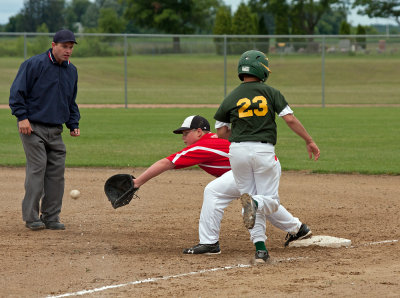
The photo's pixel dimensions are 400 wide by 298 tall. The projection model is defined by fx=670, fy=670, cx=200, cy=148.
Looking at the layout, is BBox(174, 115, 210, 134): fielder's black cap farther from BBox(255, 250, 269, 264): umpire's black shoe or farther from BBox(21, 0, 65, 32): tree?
BBox(21, 0, 65, 32): tree

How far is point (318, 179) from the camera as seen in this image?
1025cm

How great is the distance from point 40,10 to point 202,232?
360ft

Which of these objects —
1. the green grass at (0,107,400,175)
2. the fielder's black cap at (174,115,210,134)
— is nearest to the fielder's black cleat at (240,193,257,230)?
the fielder's black cap at (174,115,210,134)

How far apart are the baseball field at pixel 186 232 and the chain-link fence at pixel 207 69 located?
12.1 m

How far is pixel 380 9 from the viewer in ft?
190

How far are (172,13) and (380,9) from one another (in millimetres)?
19784

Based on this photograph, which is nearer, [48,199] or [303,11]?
[48,199]

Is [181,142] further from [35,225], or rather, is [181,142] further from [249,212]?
[249,212]

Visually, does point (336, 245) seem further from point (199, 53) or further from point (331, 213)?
point (199, 53)

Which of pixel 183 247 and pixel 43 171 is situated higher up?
pixel 43 171

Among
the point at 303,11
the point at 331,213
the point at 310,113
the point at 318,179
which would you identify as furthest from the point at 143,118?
the point at 303,11

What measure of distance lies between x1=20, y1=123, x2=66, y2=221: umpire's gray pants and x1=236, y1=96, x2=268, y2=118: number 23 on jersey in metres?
2.40

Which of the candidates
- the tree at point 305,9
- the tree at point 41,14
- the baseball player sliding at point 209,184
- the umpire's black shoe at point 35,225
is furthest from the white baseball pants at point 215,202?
the tree at point 41,14

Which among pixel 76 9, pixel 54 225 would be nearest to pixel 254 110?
pixel 54 225
